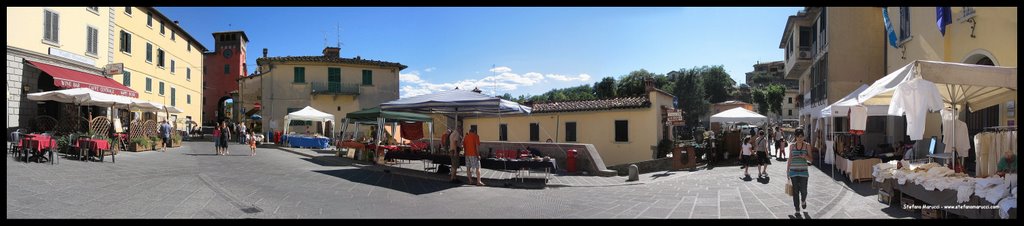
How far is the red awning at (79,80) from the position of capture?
53.9 feet

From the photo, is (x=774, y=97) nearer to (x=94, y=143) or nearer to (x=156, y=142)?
(x=156, y=142)

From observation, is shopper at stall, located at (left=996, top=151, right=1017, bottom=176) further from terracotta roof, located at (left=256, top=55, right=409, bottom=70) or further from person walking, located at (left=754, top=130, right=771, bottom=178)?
terracotta roof, located at (left=256, top=55, right=409, bottom=70)

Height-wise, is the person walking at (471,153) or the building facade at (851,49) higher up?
the building facade at (851,49)

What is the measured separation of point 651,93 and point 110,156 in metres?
15.0

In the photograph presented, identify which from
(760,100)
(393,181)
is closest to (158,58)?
(393,181)

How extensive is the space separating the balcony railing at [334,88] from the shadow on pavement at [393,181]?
2223 cm

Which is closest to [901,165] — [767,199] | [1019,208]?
[767,199]

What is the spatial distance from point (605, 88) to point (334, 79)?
31251 mm

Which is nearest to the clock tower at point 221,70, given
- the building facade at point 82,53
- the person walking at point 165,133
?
the building facade at point 82,53

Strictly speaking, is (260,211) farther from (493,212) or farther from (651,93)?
(651,93)

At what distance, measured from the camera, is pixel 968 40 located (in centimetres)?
1074

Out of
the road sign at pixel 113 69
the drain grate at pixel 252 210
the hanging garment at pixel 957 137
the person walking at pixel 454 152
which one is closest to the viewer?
the drain grate at pixel 252 210

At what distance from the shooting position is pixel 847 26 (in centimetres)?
1970

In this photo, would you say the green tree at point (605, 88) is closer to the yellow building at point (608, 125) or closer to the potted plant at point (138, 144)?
the yellow building at point (608, 125)
